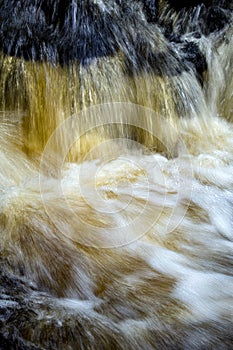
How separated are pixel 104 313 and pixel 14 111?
2587mm

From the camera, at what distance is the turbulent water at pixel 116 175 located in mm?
2354

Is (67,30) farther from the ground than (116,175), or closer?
farther from the ground

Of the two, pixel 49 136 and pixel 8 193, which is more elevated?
pixel 49 136

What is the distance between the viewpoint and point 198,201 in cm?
375

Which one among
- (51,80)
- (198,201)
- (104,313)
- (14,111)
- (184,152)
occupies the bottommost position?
(104,313)

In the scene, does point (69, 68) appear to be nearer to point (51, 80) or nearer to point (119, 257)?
point (51, 80)

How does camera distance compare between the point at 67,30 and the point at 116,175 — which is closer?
the point at 116,175

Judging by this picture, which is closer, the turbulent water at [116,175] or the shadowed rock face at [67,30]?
the turbulent water at [116,175]

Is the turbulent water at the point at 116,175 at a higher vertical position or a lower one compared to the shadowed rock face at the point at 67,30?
lower

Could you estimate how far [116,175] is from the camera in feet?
13.1

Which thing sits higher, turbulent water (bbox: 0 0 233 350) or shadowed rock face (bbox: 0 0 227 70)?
shadowed rock face (bbox: 0 0 227 70)

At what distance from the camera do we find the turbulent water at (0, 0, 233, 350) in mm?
2354

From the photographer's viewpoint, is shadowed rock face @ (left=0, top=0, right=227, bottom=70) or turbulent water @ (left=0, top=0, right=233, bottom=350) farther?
shadowed rock face @ (left=0, top=0, right=227, bottom=70)

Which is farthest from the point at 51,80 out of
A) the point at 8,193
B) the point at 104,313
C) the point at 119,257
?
the point at 104,313
